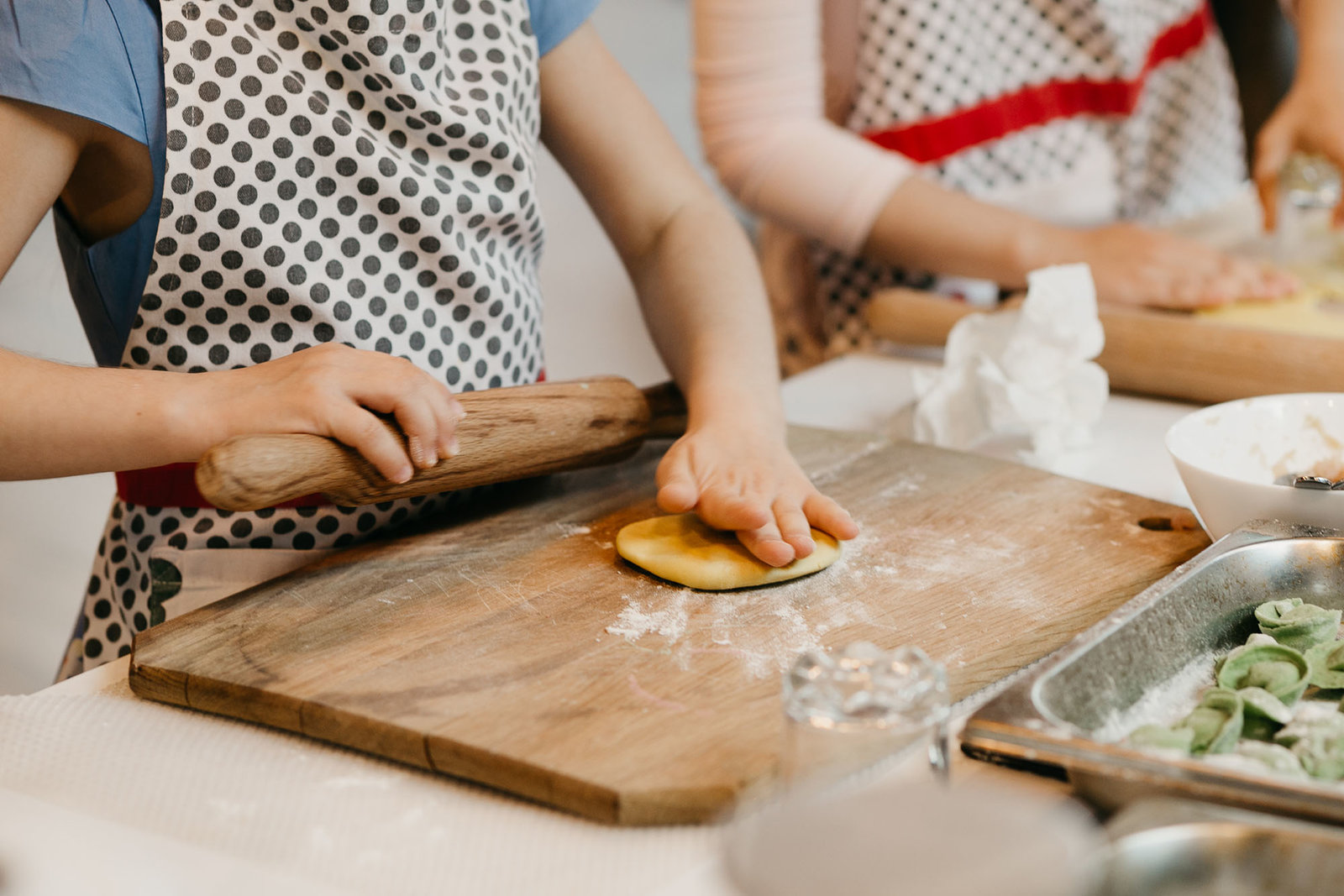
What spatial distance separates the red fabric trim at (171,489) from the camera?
32.4 inches

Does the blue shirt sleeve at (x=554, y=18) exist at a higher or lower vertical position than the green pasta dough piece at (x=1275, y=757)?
higher

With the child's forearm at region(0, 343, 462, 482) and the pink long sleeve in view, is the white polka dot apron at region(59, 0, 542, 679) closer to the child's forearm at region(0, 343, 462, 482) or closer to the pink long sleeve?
the child's forearm at region(0, 343, 462, 482)

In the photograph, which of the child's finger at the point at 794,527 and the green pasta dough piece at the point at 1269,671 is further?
the child's finger at the point at 794,527

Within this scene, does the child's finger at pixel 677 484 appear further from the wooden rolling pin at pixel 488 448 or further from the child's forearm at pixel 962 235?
the child's forearm at pixel 962 235

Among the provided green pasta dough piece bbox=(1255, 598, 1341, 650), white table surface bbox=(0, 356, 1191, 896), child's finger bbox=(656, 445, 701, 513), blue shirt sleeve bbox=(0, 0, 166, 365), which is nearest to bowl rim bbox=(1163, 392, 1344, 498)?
green pasta dough piece bbox=(1255, 598, 1341, 650)

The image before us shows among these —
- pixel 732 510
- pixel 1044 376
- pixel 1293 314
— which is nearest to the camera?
pixel 732 510

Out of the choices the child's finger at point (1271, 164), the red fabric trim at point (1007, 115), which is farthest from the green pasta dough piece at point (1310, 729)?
the child's finger at point (1271, 164)

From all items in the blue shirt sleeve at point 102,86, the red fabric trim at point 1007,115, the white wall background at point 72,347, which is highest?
the blue shirt sleeve at point 102,86

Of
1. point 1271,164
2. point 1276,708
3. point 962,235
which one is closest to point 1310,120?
point 1271,164

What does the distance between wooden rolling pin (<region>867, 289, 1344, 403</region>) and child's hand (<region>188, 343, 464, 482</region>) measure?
2.30 ft

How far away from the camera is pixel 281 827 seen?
1.73ft

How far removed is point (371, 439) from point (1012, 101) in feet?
3.62

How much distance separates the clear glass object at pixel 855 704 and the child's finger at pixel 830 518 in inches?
11.1

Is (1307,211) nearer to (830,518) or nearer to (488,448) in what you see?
(830,518)
